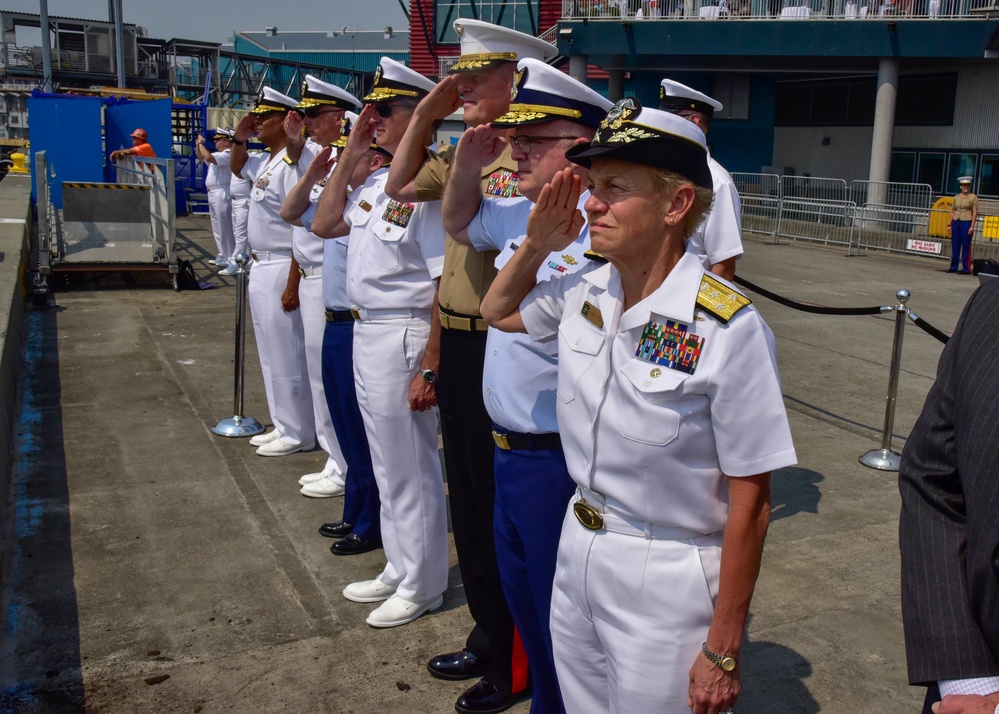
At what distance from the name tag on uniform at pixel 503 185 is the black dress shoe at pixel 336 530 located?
7.83ft

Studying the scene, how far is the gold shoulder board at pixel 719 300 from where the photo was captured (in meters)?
2.08

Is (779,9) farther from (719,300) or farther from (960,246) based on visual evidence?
(719,300)

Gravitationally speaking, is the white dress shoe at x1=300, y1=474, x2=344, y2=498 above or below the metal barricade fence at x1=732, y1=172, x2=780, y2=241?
below

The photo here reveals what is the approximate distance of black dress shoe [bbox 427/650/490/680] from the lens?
145 inches

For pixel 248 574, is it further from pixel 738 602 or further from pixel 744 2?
pixel 744 2

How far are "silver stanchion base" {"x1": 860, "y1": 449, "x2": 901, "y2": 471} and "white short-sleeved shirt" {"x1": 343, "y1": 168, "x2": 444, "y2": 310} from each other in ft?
11.3

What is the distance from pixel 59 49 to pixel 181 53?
4.75 m

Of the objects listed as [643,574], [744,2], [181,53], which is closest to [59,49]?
[181,53]

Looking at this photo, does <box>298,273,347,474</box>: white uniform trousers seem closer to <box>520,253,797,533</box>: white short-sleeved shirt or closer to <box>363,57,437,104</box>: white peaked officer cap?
<box>363,57,437,104</box>: white peaked officer cap

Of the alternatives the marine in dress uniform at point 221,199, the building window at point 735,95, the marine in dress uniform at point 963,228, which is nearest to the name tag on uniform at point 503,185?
the marine in dress uniform at point 221,199

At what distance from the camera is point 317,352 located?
582 cm

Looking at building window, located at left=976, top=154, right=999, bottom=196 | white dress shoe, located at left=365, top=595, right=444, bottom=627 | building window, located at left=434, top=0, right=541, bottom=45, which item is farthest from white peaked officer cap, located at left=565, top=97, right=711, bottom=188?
building window, located at left=434, top=0, right=541, bottom=45

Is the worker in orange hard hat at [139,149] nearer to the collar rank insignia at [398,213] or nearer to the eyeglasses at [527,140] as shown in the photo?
the collar rank insignia at [398,213]

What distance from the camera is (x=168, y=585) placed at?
443cm
